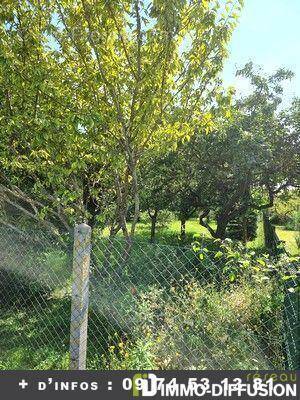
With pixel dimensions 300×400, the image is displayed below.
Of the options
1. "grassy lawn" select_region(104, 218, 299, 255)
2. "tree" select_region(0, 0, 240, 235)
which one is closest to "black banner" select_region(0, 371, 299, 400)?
"tree" select_region(0, 0, 240, 235)

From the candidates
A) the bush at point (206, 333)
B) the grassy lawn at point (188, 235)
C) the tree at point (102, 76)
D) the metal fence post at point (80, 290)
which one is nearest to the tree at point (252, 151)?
the grassy lawn at point (188, 235)

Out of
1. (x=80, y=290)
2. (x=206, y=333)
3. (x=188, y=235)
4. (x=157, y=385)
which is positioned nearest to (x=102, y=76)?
(x=80, y=290)

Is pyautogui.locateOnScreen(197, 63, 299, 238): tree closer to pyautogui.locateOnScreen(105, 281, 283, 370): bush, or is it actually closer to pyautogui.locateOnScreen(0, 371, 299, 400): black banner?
pyautogui.locateOnScreen(105, 281, 283, 370): bush

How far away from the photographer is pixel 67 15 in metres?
4.34

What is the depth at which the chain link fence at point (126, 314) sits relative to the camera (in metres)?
3.04

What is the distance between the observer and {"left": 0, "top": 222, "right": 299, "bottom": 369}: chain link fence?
3.04 metres

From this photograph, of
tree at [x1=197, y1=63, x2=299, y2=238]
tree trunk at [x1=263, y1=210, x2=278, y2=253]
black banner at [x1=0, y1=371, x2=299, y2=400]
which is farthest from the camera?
tree at [x1=197, y1=63, x2=299, y2=238]

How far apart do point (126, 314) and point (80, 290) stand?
3.28 ft

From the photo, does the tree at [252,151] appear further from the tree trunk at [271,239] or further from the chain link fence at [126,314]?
the chain link fence at [126,314]

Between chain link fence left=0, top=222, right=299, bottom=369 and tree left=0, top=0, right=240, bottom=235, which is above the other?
tree left=0, top=0, right=240, bottom=235

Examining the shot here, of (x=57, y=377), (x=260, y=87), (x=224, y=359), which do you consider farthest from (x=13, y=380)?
(x=260, y=87)

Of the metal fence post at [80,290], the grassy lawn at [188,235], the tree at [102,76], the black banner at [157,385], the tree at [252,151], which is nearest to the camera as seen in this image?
the black banner at [157,385]

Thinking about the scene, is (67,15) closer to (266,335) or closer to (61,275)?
(61,275)

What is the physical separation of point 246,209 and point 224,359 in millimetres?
8305
